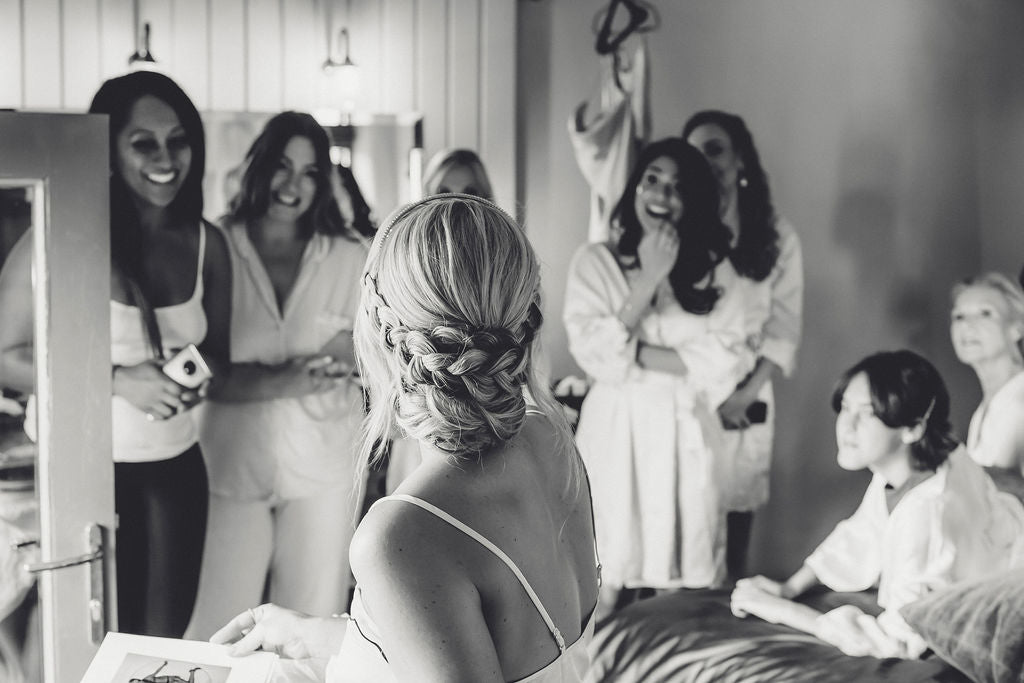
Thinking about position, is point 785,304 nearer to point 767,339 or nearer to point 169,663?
point 767,339

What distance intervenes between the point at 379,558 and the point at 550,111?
7.74ft

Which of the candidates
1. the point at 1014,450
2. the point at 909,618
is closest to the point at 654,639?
the point at 909,618

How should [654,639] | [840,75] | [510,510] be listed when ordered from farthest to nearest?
[840,75] → [654,639] → [510,510]

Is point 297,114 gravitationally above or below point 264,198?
above

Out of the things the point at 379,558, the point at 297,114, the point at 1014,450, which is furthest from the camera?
the point at 1014,450

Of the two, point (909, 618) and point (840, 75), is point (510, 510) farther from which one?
point (840, 75)

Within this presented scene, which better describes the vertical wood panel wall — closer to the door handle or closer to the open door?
the open door

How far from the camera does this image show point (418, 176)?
3105 millimetres

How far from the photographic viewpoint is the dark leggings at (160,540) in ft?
9.16

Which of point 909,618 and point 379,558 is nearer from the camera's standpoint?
point 379,558

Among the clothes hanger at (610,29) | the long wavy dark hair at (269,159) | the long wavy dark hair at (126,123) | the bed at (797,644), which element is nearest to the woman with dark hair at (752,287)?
the clothes hanger at (610,29)

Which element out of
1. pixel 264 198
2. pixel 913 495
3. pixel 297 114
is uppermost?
pixel 297 114

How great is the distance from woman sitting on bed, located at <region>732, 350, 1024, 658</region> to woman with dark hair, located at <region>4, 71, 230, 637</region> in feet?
4.95

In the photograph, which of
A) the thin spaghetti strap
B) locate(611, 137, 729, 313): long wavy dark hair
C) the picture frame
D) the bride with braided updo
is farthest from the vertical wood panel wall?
the thin spaghetti strap
